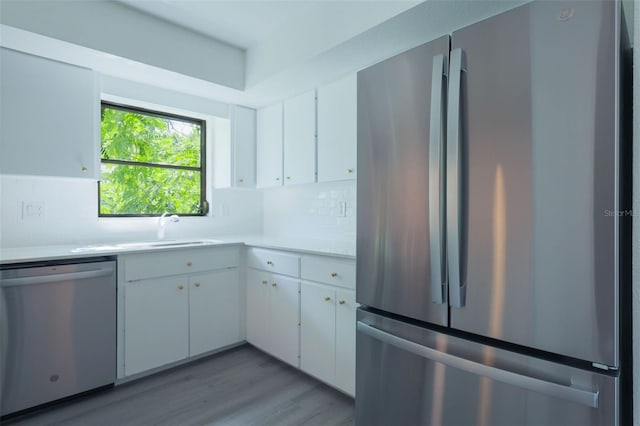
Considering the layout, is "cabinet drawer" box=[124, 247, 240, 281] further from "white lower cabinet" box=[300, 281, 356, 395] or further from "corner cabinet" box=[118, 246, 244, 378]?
"white lower cabinet" box=[300, 281, 356, 395]

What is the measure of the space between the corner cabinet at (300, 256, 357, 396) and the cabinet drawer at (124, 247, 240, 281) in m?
0.77

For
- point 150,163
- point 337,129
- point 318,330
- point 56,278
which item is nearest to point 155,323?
point 56,278

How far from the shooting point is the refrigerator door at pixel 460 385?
38.1 inches

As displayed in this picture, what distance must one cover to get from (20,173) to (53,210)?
0.44m

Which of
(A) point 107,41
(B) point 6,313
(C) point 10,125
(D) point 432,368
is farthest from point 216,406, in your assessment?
(A) point 107,41

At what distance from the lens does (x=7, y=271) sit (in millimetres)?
1845

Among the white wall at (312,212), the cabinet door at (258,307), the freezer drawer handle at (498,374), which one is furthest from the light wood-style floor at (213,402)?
the white wall at (312,212)

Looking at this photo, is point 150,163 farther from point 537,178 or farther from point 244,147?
point 537,178

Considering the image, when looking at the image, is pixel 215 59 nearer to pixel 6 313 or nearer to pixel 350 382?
pixel 6 313

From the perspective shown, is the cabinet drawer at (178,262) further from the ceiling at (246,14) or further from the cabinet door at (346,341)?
the ceiling at (246,14)

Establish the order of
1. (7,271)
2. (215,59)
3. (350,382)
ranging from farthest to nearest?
(215,59)
(350,382)
(7,271)

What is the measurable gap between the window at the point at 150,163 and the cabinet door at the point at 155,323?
0.86m

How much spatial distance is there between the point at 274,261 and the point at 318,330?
2.03 ft

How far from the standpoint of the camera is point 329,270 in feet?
7.05
